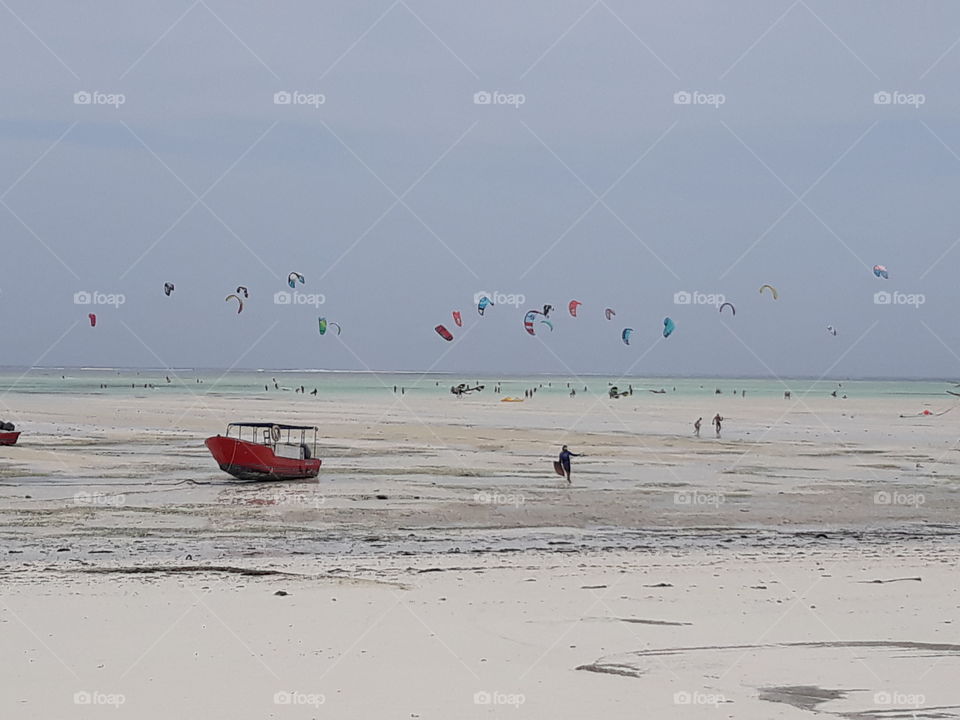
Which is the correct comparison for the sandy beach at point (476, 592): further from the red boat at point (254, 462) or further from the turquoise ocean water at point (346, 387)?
the turquoise ocean water at point (346, 387)

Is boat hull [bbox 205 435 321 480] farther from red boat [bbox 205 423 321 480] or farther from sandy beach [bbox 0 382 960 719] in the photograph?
sandy beach [bbox 0 382 960 719]

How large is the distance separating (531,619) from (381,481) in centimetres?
1375

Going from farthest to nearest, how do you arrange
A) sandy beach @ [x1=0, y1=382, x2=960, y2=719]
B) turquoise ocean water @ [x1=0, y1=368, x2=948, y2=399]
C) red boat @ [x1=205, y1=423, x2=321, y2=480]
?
turquoise ocean water @ [x1=0, y1=368, x2=948, y2=399]
red boat @ [x1=205, y1=423, x2=321, y2=480]
sandy beach @ [x1=0, y1=382, x2=960, y2=719]

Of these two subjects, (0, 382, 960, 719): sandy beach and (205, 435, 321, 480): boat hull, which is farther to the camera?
(205, 435, 321, 480): boat hull

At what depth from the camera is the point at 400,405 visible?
6812cm

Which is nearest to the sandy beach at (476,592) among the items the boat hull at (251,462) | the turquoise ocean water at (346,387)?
the boat hull at (251,462)

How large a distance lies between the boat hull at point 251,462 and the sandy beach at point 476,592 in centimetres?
37

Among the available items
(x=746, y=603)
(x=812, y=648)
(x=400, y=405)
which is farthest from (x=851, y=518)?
(x=400, y=405)

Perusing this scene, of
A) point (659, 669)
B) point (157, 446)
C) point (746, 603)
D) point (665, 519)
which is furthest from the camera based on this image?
point (157, 446)

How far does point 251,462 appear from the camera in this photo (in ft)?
74.5

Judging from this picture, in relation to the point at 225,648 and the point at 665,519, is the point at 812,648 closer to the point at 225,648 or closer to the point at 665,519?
the point at 225,648

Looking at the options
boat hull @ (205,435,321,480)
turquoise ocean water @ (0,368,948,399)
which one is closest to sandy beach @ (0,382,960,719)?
boat hull @ (205,435,321,480)

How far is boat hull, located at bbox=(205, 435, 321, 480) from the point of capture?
74.6ft

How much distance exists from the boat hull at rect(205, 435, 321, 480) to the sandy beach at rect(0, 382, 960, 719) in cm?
37
